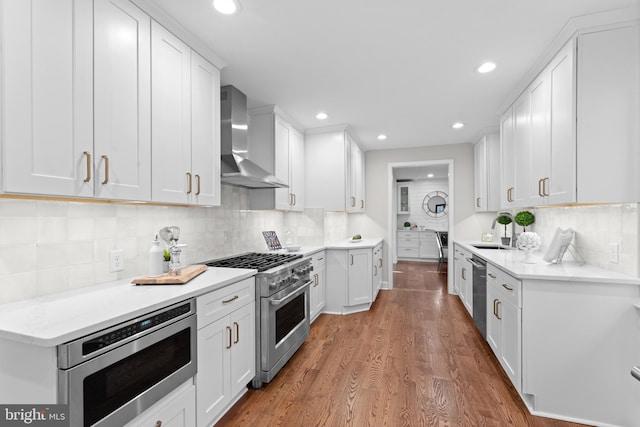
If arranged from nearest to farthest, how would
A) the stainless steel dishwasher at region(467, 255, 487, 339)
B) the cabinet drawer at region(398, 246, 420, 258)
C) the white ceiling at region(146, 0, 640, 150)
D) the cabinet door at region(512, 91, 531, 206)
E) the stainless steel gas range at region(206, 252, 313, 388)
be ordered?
the white ceiling at region(146, 0, 640, 150)
the stainless steel gas range at region(206, 252, 313, 388)
the cabinet door at region(512, 91, 531, 206)
the stainless steel dishwasher at region(467, 255, 487, 339)
the cabinet drawer at region(398, 246, 420, 258)

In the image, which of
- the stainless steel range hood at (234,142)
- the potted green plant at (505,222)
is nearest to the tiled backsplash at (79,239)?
the stainless steel range hood at (234,142)

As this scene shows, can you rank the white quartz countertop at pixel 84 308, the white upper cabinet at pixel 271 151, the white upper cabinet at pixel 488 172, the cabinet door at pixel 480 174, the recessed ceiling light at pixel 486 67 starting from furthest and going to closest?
the cabinet door at pixel 480 174 → the white upper cabinet at pixel 488 172 → the white upper cabinet at pixel 271 151 → the recessed ceiling light at pixel 486 67 → the white quartz countertop at pixel 84 308

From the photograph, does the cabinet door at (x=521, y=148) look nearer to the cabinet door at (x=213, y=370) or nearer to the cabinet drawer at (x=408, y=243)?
the cabinet door at (x=213, y=370)

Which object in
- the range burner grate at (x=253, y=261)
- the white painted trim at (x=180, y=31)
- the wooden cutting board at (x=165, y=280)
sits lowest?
the range burner grate at (x=253, y=261)

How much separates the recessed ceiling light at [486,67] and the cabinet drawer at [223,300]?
250 cm

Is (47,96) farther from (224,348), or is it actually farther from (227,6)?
(224,348)

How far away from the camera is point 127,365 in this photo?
48.6 inches

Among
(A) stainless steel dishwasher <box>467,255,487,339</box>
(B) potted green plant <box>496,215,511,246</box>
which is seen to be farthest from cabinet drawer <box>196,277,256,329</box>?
(B) potted green plant <box>496,215,511,246</box>

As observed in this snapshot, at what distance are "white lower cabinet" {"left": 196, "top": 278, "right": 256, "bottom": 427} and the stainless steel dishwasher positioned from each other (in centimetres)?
223

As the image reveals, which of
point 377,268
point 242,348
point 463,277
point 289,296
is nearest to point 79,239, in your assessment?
point 242,348

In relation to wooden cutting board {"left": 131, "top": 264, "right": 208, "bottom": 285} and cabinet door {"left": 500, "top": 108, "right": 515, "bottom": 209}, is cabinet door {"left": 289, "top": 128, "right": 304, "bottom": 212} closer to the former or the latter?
wooden cutting board {"left": 131, "top": 264, "right": 208, "bottom": 285}

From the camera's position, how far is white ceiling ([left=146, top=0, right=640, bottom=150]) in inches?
68.9

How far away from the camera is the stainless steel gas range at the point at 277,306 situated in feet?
7.29

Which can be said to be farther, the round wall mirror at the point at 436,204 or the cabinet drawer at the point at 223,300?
the round wall mirror at the point at 436,204
